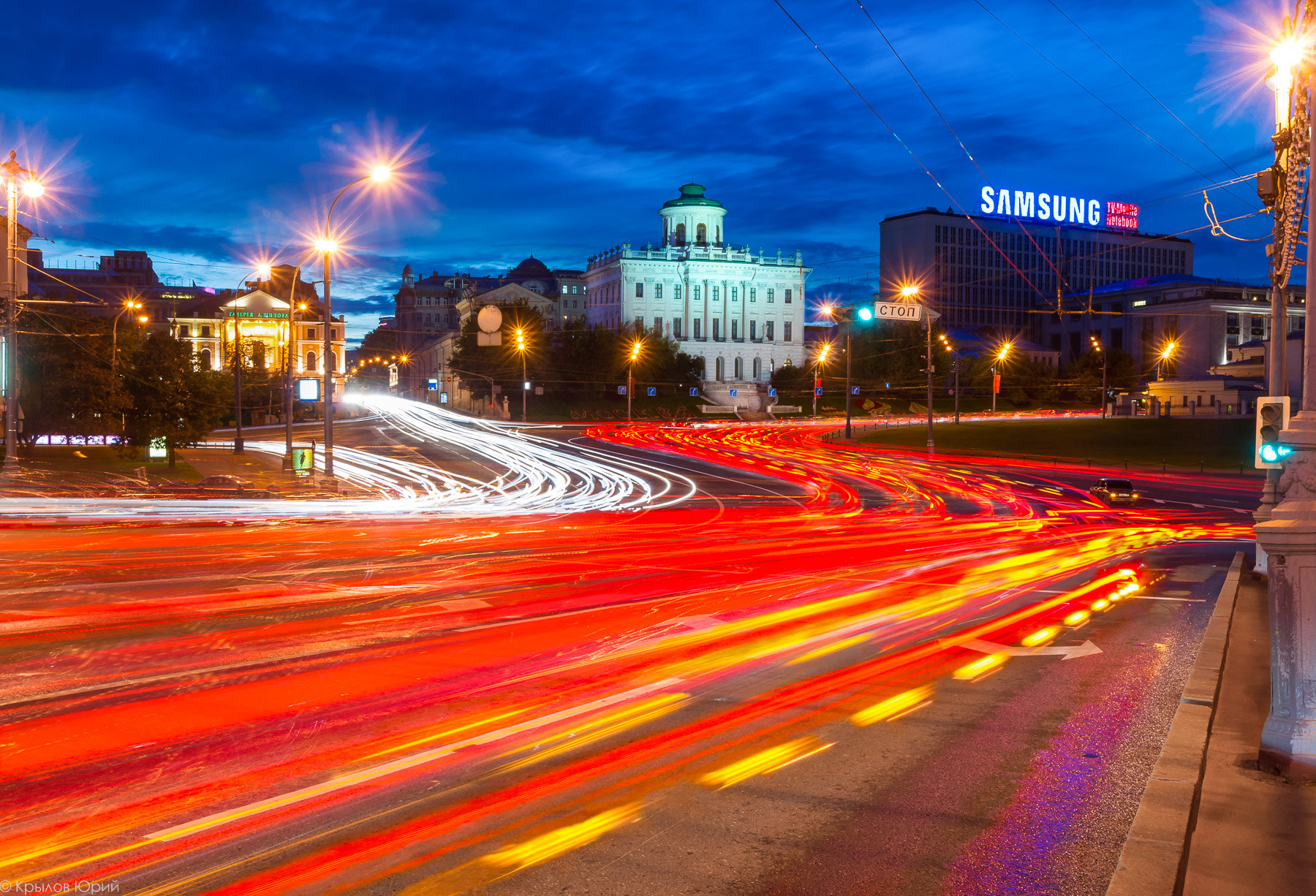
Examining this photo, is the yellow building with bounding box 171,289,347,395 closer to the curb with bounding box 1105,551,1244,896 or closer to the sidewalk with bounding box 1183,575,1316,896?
the curb with bounding box 1105,551,1244,896

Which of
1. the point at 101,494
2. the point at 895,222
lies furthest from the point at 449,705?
the point at 895,222

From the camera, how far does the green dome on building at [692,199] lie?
126438 mm

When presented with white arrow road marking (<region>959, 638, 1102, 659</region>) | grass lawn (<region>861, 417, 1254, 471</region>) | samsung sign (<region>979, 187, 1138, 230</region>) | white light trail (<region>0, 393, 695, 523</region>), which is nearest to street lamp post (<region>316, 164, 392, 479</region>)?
white light trail (<region>0, 393, 695, 523</region>)

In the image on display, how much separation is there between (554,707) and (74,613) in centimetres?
699

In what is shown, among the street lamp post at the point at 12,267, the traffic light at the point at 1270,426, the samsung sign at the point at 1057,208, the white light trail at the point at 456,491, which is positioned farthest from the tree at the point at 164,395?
the samsung sign at the point at 1057,208

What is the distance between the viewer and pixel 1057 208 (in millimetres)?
136875

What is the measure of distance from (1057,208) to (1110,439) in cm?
7791

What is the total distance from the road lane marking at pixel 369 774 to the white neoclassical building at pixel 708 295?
11275 cm

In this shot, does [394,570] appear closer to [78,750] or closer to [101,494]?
[78,750]

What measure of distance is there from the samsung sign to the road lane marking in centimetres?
13089

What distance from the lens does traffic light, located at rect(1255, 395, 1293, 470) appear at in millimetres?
13000

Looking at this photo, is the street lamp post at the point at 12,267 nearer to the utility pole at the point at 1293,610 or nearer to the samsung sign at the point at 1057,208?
the utility pole at the point at 1293,610

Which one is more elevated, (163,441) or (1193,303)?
(1193,303)

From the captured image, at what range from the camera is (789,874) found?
5.58m
